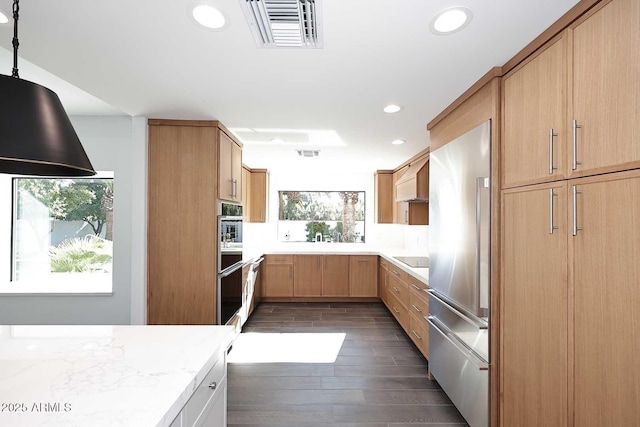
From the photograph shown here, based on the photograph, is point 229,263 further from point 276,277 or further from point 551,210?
point 551,210

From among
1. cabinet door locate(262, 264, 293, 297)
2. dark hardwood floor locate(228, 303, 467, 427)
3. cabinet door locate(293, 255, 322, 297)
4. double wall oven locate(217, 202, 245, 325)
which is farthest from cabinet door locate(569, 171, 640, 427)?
cabinet door locate(262, 264, 293, 297)

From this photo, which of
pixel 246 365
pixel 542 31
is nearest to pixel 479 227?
pixel 542 31

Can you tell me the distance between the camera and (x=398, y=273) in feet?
14.3

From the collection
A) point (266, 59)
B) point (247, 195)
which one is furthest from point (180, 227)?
point (247, 195)

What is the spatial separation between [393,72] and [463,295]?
1.52 metres

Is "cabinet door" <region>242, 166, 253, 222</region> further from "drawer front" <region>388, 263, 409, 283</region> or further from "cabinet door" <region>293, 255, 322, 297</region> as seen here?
"drawer front" <region>388, 263, 409, 283</region>

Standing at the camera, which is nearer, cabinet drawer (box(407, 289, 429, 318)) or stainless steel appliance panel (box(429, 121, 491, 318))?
stainless steel appliance panel (box(429, 121, 491, 318))

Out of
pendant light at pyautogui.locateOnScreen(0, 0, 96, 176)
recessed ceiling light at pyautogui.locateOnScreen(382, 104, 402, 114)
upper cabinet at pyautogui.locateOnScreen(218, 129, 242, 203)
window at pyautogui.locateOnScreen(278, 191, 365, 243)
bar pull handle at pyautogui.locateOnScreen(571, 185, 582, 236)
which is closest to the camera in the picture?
pendant light at pyautogui.locateOnScreen(0, 0, 96, 176)

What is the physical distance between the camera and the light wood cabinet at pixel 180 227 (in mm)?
3143

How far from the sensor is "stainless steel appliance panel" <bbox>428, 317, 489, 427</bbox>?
2090mm

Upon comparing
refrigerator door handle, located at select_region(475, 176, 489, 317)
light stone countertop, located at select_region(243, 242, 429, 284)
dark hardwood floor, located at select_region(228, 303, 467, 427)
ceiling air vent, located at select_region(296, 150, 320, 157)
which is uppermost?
ceiling air vent, located at select_region(296, 150, 320, 157)

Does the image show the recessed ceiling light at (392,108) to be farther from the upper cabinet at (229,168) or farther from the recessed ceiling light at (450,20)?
the upper cabinet at (229,168)

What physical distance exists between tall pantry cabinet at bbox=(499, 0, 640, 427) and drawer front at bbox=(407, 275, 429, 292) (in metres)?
1.31

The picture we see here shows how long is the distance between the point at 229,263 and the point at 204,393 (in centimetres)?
230
